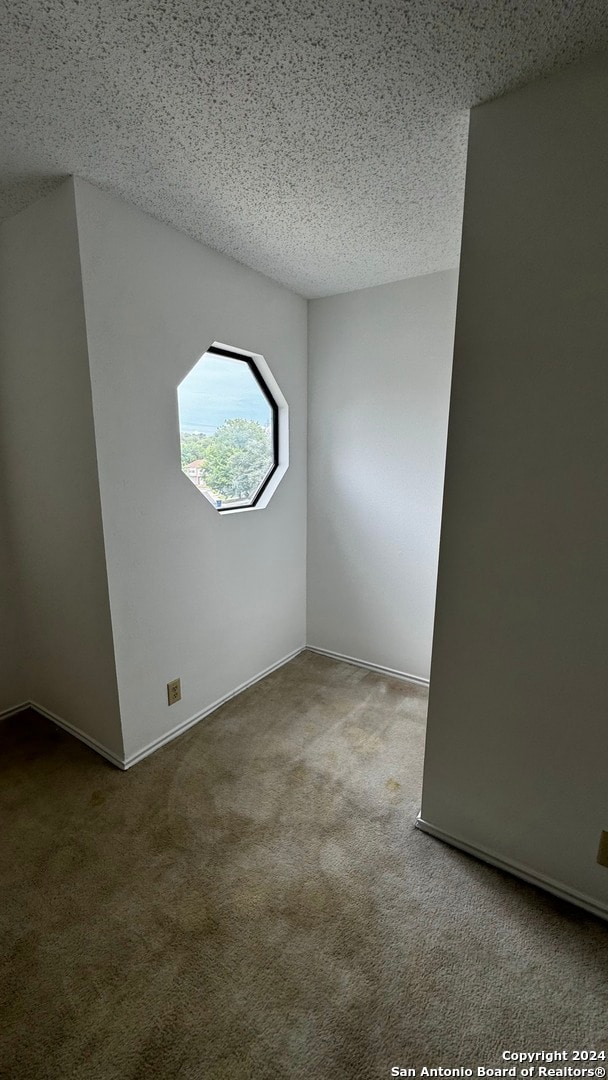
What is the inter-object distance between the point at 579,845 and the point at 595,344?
1.44 metres

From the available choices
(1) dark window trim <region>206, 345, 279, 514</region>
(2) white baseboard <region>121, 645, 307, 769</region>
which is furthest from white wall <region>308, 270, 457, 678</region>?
(2) white baseboard <region>121, 645, 307, 769</region>

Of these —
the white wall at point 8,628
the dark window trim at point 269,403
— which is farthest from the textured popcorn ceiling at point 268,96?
the white wall at point 8,628

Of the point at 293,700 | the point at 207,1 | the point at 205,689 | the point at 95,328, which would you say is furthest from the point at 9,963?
the point at 207,1

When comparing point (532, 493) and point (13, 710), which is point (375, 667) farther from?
point (13, 710)

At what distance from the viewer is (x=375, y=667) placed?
284 centimetres

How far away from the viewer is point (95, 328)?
1616 mm

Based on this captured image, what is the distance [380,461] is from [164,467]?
128cm

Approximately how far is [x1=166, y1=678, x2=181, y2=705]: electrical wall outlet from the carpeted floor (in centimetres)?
26

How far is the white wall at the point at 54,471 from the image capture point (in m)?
1.66

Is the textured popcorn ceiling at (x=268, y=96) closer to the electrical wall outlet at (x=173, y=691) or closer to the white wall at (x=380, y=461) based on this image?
the white wall at (x=380, y=461)

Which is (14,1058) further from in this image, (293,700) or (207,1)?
(207,1)

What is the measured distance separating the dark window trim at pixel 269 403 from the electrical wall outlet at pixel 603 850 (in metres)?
1.93

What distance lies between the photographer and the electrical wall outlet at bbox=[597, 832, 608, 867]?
4.14 ft

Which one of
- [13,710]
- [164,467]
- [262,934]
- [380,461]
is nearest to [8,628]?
[13,710]
